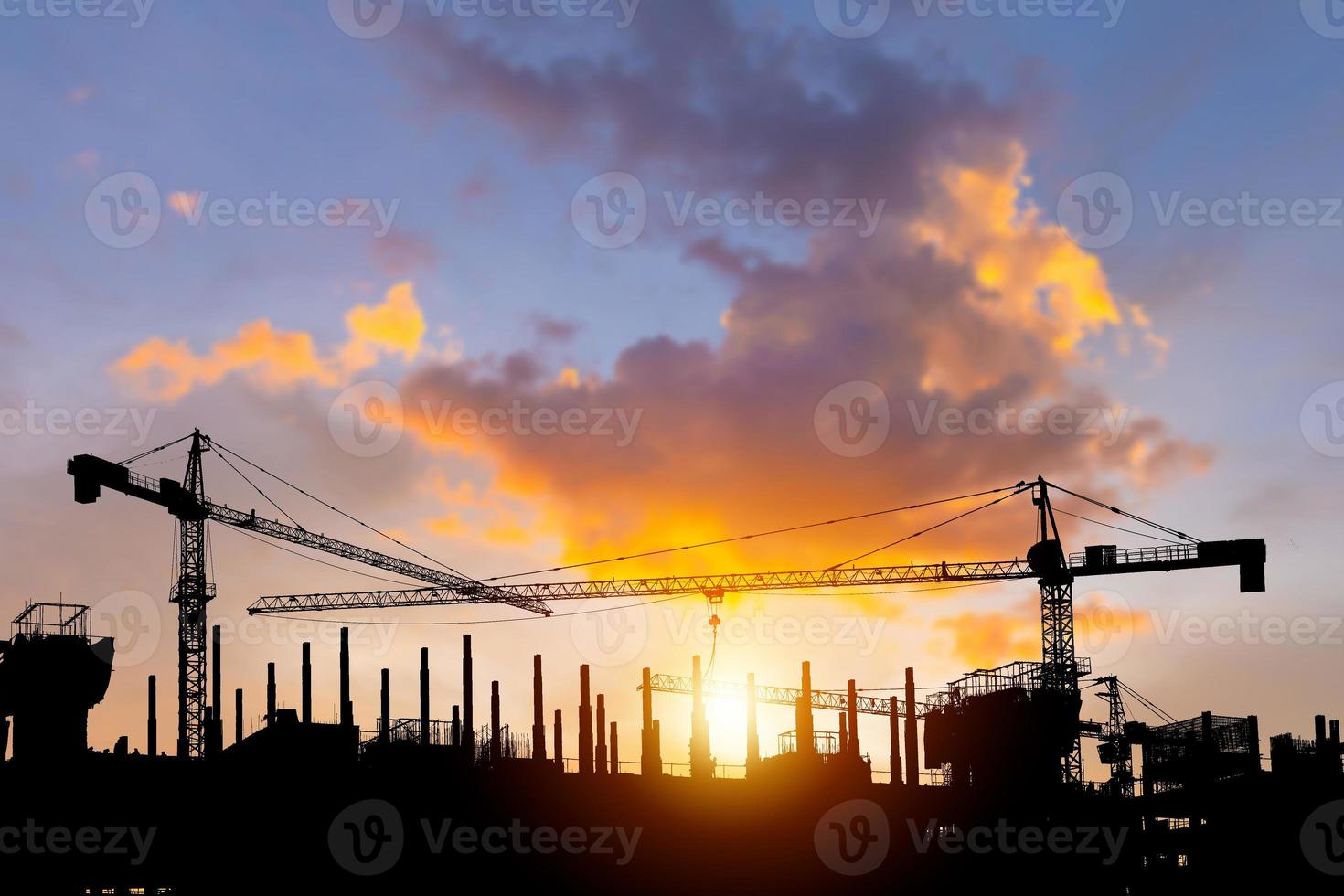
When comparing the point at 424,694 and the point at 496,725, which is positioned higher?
the point at 424,694

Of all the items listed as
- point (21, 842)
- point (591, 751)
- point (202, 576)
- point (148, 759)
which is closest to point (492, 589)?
point (202, 576)

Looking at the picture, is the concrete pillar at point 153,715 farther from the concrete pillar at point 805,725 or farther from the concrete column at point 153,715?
the concrete pillar at point 805,725

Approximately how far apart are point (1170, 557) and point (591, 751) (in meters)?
45.4

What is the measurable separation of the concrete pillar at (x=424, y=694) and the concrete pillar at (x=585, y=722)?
905 cm

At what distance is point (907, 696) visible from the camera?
249 ft

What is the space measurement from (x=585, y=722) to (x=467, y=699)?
8.89 metres

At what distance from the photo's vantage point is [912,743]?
7375 cm

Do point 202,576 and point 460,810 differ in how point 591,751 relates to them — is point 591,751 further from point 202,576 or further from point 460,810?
point 202,576

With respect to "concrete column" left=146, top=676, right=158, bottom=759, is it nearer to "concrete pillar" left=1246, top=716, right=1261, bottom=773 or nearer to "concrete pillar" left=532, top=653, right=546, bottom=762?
"concrete pillar" left=532, top=653, right=546, bottom=762

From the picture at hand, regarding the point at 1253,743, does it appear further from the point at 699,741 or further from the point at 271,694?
the point at 271,694

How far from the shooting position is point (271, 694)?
75000mm

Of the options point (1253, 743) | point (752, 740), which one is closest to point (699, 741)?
point (752, 740)

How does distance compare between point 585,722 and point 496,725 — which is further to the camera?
point 585,722

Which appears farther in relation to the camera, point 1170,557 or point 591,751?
point 1170,557
